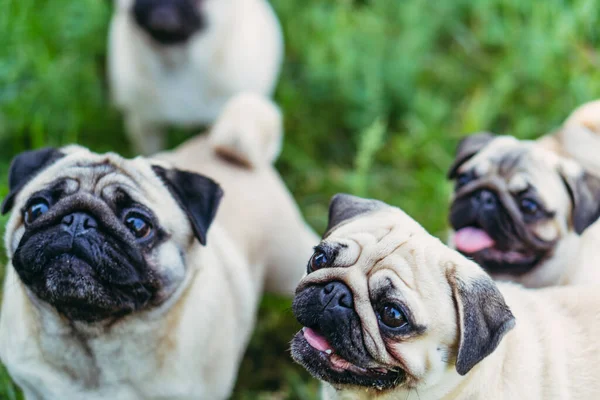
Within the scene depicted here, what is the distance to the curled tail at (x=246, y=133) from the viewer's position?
4277 millimetres

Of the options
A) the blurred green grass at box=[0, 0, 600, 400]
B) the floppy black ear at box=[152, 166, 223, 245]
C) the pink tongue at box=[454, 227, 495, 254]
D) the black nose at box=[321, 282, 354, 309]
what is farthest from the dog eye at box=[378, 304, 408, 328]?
the blurred green grass at box=[0, 0, 600, 400]

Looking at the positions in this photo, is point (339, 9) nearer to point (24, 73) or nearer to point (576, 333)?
point (24, 73)

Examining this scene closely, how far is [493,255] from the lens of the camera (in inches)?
159

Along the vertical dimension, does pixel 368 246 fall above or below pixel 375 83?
above

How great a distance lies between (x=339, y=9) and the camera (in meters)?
6.27

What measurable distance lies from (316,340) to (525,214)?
1.59 meters

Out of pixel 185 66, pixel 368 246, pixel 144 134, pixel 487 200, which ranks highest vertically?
pixel 368 246

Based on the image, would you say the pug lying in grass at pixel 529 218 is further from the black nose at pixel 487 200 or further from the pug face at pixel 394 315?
the pug face at pixel 394 315

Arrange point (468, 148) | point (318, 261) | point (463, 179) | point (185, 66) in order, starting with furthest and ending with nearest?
1. point (185, 66)
2. point (468, 148)
3. point (463, 179)
4. point (318, 261)

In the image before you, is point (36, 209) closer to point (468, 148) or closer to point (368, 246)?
point (368, 246)

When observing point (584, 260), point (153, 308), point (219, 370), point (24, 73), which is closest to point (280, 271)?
point (219, 370)

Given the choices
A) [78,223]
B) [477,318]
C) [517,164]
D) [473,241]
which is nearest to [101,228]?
[78,223]

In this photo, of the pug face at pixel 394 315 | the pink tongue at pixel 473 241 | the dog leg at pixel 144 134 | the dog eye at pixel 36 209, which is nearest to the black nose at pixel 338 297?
the pug face at pixel 394 315

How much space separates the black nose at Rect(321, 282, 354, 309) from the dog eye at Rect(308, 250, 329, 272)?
0.59 feet
